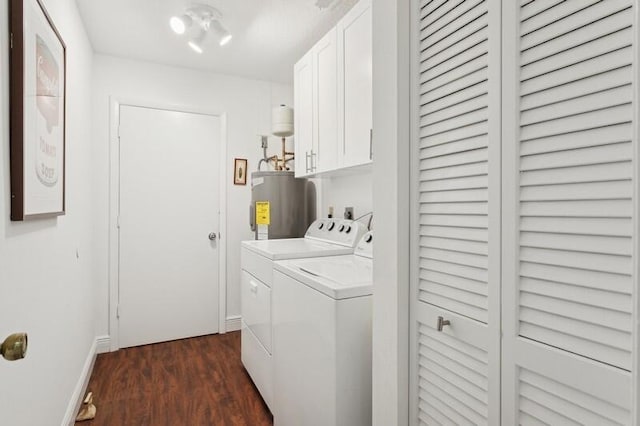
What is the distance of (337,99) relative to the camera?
219 cm

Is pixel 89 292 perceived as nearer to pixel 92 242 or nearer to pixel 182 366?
pixel 92 242

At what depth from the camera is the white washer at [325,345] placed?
4.42ft

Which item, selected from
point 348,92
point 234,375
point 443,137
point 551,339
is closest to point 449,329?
point 551,339

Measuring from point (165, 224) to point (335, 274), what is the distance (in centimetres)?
221

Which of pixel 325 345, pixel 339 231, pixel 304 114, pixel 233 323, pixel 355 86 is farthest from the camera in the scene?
pixel 233 323

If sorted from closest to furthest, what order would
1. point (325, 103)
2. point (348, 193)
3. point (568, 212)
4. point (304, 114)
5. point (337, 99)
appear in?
point (568, 212) → point (337, 99) → point (325, 103) → point (304, 114) → point (348, 193)

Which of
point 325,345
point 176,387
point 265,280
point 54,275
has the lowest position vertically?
point 176,387

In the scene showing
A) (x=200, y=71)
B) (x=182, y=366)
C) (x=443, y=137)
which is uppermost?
(x=200, y=71)

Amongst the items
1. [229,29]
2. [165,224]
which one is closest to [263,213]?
[165,224]

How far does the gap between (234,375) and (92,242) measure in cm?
155

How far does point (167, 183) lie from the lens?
127 inches

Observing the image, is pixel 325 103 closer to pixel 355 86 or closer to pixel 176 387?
pixel 355 86

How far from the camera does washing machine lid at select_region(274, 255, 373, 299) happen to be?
137 centimetres

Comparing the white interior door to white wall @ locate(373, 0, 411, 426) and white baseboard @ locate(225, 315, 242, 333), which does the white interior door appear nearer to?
white baseboard @ locate(225, 315, 242, 333)
